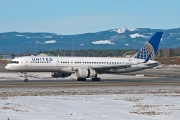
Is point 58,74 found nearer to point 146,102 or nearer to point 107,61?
point 107,61

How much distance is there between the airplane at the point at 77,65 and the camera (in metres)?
54.1

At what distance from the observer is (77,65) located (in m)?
56.3

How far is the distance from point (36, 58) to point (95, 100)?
26.4 m

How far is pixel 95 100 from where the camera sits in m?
29.4

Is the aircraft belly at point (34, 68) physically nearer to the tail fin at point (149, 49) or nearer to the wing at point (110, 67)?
the wing at point (110, 67)

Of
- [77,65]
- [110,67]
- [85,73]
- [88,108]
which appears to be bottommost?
[88,108]

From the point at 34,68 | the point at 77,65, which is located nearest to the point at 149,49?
the point at 77,65

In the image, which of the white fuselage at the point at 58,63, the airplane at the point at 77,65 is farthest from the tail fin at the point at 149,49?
the white fuselage at the point at 58,63

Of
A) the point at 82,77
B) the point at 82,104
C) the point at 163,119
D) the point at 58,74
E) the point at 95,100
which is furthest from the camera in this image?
the point at 58,74

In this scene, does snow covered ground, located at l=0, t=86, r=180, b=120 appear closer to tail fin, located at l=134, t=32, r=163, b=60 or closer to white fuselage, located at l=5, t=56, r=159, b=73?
white fuselage, located at l=5, t=56, r=159, b=73

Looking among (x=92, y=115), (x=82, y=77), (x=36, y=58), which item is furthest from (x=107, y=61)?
(x=92, y=115)

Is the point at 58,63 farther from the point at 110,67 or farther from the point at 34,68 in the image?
the point at 110,67

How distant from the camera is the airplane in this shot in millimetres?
54062

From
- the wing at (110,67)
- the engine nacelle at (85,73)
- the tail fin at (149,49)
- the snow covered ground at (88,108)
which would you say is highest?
the tail fin at (149,49)
